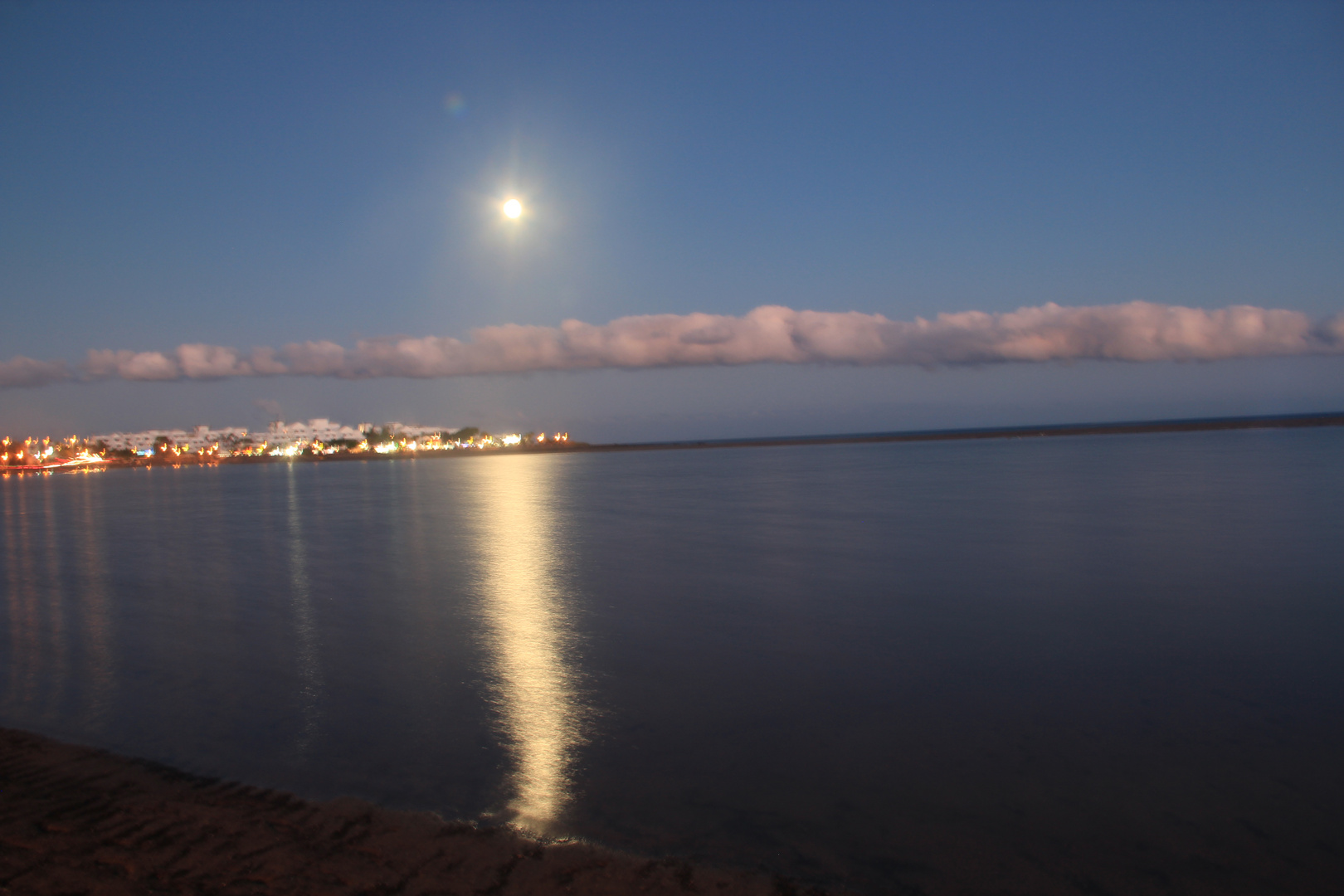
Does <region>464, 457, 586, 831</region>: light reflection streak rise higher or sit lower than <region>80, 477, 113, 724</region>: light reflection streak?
lower

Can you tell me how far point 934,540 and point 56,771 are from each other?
16.4 metres

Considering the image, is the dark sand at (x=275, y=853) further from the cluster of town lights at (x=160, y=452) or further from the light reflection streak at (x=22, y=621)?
the cluster of town lights at (x=160, y=452)

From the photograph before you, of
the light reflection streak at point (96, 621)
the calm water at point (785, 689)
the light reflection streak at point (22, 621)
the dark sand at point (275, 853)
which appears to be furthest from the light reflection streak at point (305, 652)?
the light reflection streak at point (22, 621)

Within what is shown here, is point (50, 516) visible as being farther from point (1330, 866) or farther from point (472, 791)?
point (1330, 866)

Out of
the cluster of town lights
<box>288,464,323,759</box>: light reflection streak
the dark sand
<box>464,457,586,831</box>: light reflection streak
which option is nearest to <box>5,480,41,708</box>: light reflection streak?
<box>288,464,323,759</box>: light reflection streak

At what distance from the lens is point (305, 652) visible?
9336mm

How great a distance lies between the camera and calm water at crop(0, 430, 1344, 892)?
16.0 feet

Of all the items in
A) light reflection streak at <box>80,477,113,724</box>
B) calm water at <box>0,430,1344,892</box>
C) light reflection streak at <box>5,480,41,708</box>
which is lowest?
calm water at <box>0,430,1344,892</box>

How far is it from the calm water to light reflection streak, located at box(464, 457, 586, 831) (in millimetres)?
41

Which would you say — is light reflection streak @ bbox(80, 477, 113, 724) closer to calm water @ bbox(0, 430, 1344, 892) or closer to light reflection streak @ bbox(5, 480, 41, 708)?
calm water @ bbox(0, 430, 1344, 892)

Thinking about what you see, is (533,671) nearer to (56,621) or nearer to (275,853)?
(275,853)

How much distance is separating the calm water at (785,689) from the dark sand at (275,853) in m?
0.40

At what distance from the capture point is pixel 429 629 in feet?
34.3

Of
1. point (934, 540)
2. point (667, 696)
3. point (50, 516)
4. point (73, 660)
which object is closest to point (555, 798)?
point (667, 696)
